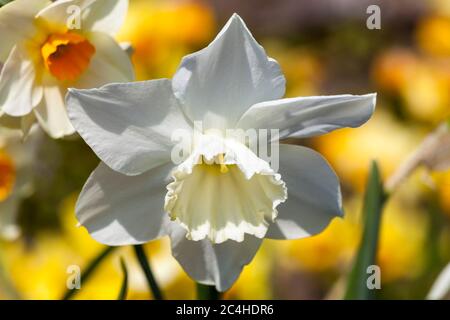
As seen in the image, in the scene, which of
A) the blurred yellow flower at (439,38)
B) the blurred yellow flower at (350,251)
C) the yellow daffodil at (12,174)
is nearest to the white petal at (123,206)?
the yellow daffodil at (12,174)

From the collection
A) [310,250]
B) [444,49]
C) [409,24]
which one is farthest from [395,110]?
[409,24]

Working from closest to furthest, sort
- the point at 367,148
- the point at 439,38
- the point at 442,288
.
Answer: the point at 442,288 < the point at 367,148 < the point at 439,38

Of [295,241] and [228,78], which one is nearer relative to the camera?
[228,78]

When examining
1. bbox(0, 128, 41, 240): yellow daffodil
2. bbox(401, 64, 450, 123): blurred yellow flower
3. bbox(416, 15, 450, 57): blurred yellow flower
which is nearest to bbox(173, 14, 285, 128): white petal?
bbox(0, 128, 41, 240): yellow daffodil

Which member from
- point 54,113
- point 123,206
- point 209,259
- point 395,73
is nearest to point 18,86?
point 54,113

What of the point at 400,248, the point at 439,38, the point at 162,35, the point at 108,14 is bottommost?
the point at 400,248

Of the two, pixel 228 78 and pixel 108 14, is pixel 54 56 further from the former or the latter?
pixel 228 78

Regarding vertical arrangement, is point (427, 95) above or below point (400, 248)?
above

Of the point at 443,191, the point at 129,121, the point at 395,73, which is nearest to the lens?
the point at 129,121

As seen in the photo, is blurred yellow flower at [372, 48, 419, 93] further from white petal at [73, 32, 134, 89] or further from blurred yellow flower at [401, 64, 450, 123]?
white petal at [73, 32, 134, 89]
